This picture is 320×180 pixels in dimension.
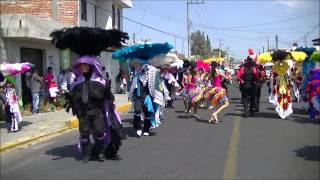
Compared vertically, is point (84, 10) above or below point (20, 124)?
above

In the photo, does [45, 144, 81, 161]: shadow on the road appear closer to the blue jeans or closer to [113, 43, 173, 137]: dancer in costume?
[113, 43, 173, 137]: dancer in costume

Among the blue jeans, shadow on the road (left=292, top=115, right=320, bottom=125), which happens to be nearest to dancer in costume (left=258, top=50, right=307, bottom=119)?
shadow on the road (left=292, top=115, right=320, bottom=125)

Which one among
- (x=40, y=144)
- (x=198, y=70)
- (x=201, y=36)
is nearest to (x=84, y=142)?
(x=40, y=144)

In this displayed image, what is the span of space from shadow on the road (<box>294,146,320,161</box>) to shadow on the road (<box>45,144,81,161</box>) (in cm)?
400

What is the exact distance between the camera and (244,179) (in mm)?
7129

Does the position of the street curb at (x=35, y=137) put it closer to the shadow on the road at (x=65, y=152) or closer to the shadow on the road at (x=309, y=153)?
the shadow on the road at (x=65, y=152)

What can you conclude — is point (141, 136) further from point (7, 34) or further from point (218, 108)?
point (7, 34)

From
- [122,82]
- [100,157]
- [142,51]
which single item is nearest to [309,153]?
[100,157]

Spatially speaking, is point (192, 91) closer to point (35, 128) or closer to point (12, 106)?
point (35, 128)

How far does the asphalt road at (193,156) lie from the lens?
7625 millimetres

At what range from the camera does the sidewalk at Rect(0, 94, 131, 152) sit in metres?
11.3

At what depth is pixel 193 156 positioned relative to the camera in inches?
352

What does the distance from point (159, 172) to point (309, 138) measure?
14.9 ft

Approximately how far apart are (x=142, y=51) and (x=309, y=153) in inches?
178
